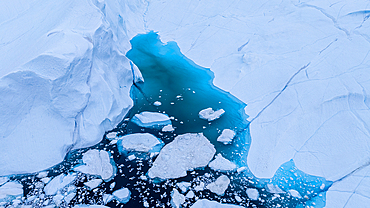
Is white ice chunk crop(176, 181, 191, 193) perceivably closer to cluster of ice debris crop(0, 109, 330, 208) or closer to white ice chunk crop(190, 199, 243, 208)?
cluster of ice debris crop(0, 109, 330, 208)

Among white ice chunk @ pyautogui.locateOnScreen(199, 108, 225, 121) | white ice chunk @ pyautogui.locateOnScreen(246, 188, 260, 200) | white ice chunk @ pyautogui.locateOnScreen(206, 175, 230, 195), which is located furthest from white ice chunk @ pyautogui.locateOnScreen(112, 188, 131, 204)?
white ice chunk @ pyautogui.locateOnScreen(199, 108, 225, 121)

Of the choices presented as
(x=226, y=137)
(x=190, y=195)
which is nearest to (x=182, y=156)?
(x=190, y=195)

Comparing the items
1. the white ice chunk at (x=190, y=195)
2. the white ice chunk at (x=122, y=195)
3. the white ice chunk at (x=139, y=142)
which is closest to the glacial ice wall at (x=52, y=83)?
the white ice chunk at (x=139, y=142)

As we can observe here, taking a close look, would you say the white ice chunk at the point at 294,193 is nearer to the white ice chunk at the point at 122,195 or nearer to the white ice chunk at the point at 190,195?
the white ice chunk at the point at 190,195

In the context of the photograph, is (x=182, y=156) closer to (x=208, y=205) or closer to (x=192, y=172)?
(x=192, y=172)

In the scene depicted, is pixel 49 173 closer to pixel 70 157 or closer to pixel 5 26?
pixel 70 157

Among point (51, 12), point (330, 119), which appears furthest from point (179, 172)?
point (51, 12)
